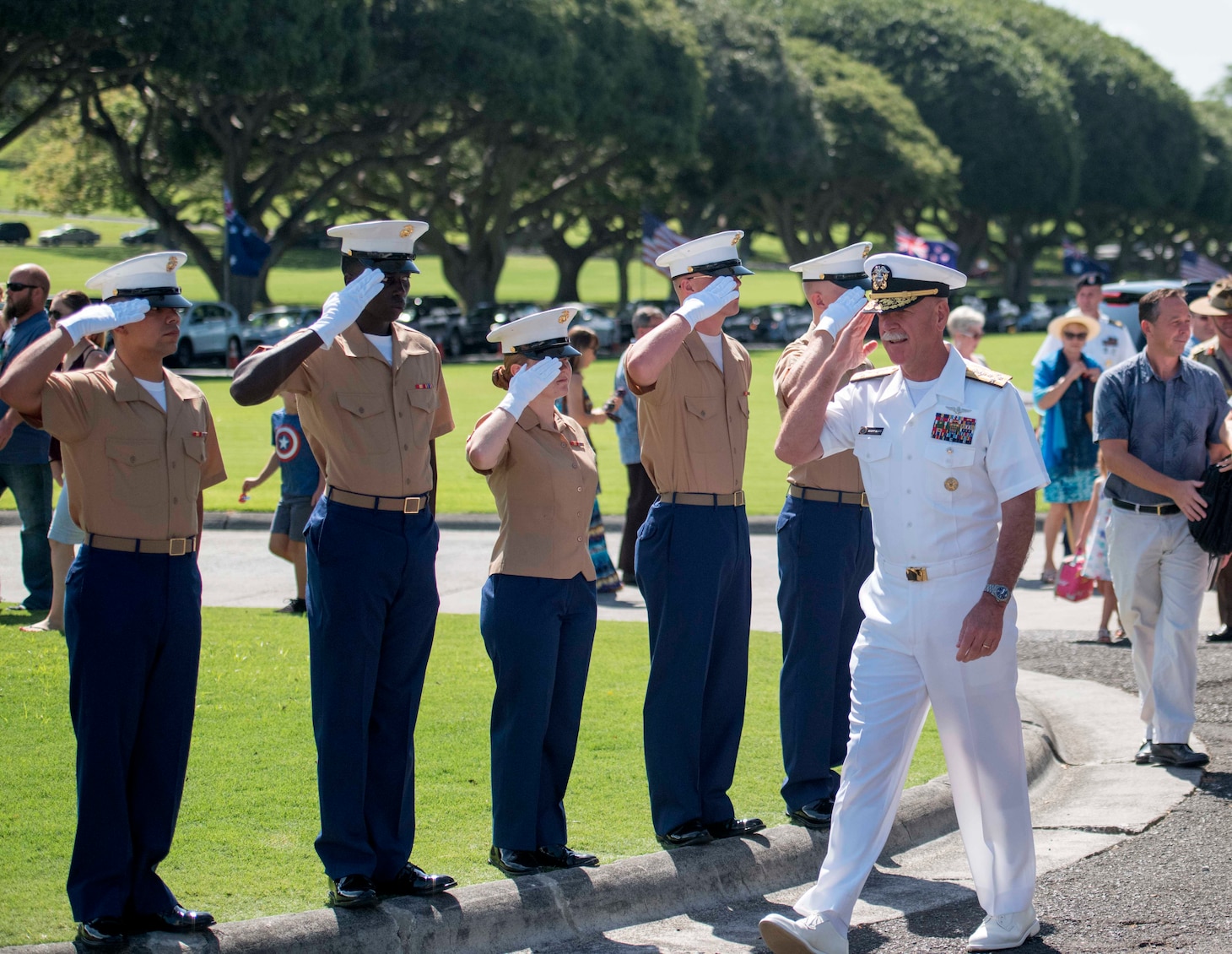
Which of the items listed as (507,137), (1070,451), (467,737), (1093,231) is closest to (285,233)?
(507,137)

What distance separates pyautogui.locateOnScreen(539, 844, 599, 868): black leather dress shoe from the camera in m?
5.35

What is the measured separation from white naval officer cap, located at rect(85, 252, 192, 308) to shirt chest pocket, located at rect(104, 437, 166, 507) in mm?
477

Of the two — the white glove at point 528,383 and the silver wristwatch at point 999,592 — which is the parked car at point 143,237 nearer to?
the white glove at point 528,383

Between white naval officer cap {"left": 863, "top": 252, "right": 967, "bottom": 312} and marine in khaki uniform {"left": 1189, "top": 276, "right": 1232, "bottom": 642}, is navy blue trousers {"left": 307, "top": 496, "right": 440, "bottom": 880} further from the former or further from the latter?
marine in khaki uniform {"left": 1189, "top": 276, "right": 1232, "bottom": 642}

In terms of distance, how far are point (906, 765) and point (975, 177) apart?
68.1 metres

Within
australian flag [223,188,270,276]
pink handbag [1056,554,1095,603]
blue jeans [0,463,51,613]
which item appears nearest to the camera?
pink handbag [1056,554,1095,603]

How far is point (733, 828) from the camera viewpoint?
579 cm

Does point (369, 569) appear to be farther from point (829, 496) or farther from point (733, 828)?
point (829, 496)

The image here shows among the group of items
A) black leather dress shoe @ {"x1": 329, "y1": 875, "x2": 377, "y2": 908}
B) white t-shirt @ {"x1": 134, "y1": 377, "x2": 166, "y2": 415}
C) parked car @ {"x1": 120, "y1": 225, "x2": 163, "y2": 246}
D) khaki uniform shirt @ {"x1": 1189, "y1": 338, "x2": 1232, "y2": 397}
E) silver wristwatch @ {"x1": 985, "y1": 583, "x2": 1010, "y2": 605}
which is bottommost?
black leather dress shoe @ {"x1": 329, "y1": 875, "x2": 377, "y2": 908}

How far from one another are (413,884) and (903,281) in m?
2.60

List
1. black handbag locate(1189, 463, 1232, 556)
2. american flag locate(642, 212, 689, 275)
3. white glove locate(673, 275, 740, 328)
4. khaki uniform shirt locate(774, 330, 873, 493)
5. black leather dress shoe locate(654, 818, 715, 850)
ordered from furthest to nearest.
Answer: american flag locate(642, 212, 689, 275)
black handbag locate(1189, 463, 1232, 556)
khaki uniform shirt locate(774, 330, 873, 493)
black leather dress shoe locate(654, 818, 715, 850)
white glove locate(673, 275, 740, 328)

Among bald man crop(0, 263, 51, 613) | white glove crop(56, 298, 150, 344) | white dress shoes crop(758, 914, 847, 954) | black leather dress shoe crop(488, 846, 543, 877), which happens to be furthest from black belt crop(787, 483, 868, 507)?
bald man crop(0, 263, 51, 613)

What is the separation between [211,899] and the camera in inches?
193

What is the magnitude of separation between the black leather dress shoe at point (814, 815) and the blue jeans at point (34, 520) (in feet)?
19.1
